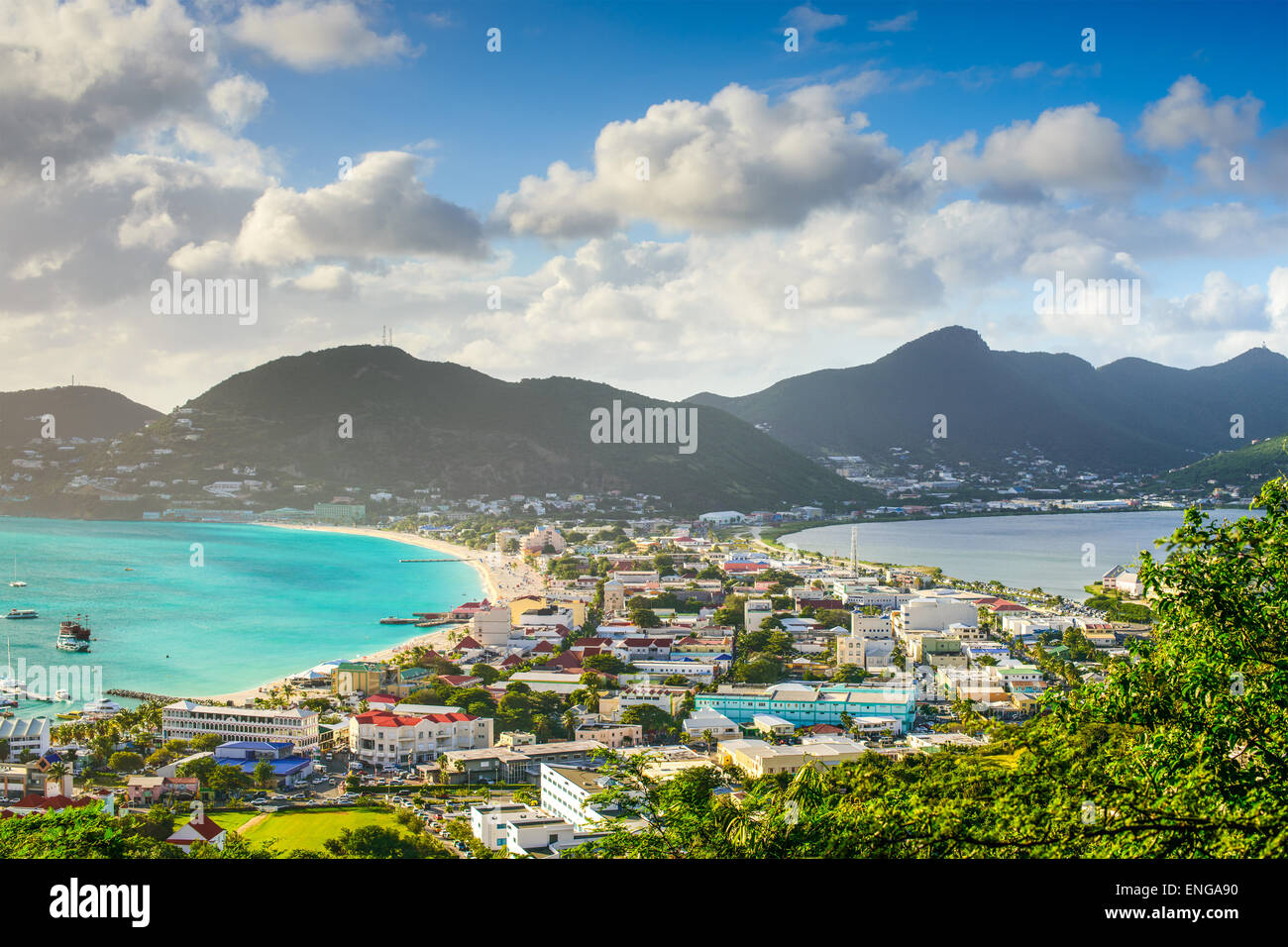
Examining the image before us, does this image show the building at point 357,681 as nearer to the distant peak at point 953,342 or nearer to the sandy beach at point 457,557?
the sandy beach at point 457,557

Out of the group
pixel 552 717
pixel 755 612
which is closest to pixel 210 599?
pixel 755 612

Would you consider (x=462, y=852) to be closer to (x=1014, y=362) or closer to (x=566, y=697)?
(x=566, y=697)

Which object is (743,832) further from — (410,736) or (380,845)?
(410,736)

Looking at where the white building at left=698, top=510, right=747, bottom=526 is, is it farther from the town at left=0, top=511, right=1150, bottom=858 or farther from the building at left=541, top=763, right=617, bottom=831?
the building at left=541, top=763, right=617, bottom=831

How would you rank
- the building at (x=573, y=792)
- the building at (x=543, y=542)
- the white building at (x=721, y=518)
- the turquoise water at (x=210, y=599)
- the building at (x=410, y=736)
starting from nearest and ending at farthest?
the building at (x=573, y=792)
the building at (x=410, y=736)
the turquoise water at (x=210, y=599)
the building at (x=543, y=542)
the white building at (x=721, y=518)

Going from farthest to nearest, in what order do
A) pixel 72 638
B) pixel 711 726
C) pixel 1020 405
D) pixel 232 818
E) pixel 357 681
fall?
Answer: pixel 1020 405 < pixel 72 638 < pixel 357 681 < pixel 711 726 < pixel 232 818

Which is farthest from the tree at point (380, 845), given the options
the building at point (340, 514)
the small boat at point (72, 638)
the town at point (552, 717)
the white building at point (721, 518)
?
the building at point (340, 514)
